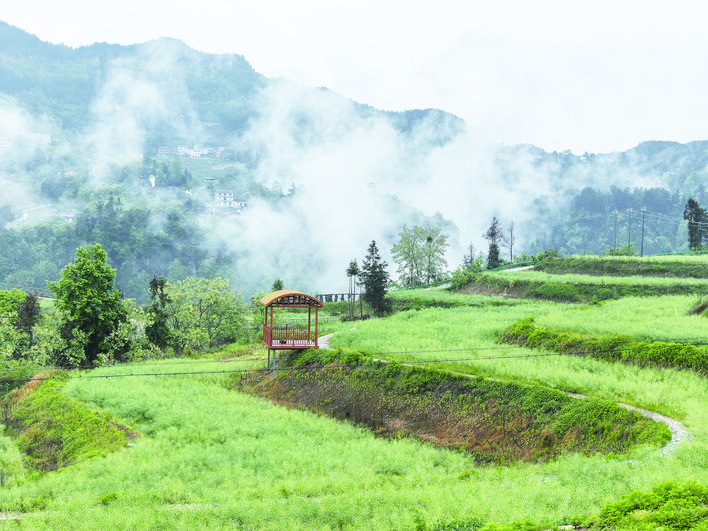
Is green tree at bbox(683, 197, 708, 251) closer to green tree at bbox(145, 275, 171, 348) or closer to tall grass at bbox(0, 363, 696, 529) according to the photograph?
green tree at bbox(145, 275, 171, 348)

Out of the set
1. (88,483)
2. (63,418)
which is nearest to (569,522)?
(88,483)

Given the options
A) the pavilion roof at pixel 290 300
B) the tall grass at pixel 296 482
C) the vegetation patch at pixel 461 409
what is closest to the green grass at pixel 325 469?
the tall grass at pixel 296 482

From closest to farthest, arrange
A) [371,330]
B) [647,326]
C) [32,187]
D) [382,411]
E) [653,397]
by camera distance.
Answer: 1. [653,397]
2. [382,411]
3. [647,326]
4. [371,330]
5. [32,187]

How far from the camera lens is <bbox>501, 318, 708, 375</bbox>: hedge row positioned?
77.6 feet

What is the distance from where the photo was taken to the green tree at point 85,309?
4156cm

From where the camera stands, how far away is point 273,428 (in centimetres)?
2434

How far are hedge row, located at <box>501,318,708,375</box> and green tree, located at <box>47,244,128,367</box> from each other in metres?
26.5

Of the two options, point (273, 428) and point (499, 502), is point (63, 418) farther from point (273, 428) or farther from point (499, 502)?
point (499, 502)

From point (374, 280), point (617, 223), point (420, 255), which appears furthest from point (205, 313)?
point (617, 223)

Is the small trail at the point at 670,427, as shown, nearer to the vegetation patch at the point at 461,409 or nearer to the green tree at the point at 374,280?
the vegetation patch at the point at 461,409

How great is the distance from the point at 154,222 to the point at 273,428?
140338mm

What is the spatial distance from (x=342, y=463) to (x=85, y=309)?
93.4 ft

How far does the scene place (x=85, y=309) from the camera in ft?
137

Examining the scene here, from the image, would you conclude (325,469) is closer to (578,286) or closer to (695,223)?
(578,286)
